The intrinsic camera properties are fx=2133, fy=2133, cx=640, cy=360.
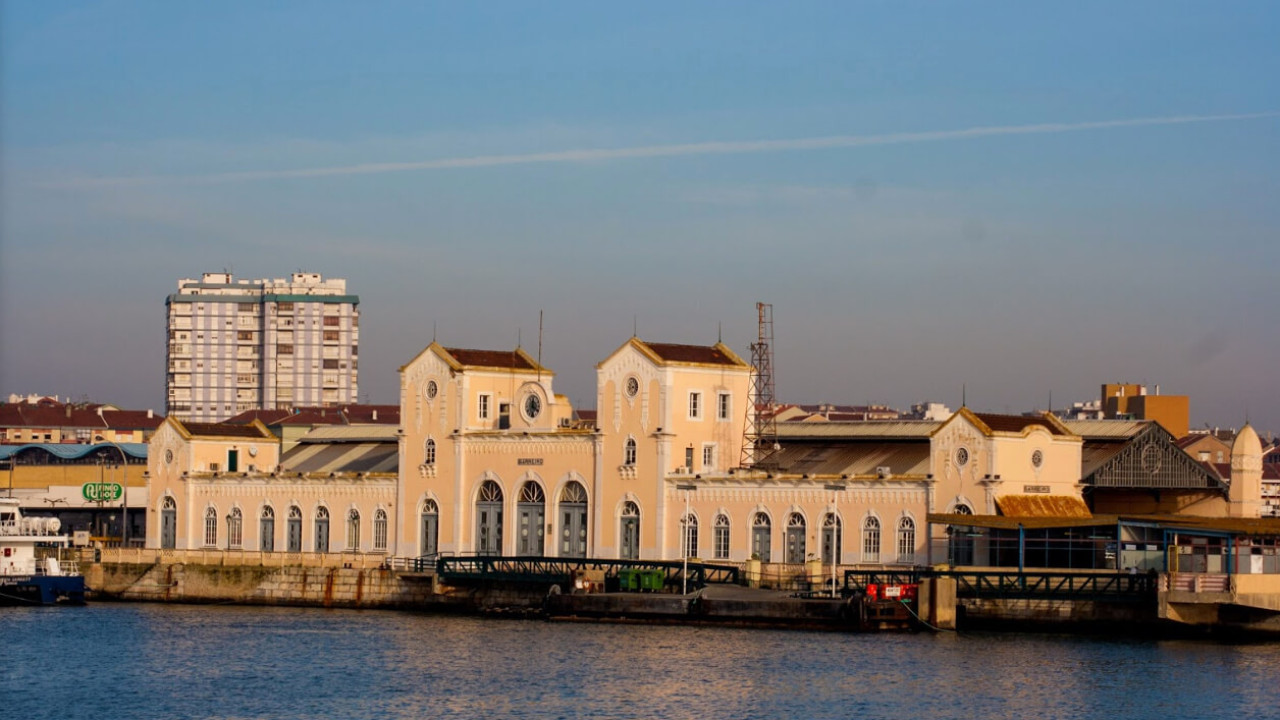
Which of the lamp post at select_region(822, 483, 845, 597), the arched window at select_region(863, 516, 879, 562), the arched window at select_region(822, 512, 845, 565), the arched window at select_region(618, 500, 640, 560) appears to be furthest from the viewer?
the arched window at select_region(618, 500, 640, 560)

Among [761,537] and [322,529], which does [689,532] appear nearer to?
[761,537]

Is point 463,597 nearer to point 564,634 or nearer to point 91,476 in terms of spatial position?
point 564,634

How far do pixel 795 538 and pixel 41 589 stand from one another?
34.4 meters

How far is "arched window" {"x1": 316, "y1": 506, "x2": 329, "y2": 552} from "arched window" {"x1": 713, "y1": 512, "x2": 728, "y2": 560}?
22.5 meters

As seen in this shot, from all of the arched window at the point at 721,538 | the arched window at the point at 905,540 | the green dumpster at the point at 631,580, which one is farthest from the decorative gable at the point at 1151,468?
the green dumpster at the point at 631,580

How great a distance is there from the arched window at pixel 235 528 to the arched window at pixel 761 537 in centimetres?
3020

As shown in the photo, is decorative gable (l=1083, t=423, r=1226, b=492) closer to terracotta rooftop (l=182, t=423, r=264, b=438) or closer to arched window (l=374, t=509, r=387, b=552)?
arched window (l=374, t=509, r=387, b=552)

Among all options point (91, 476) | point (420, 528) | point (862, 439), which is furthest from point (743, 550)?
point (91, 476)

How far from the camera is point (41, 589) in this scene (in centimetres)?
9638

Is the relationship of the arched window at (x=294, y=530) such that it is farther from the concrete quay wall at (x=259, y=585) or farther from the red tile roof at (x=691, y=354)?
the red tile roof at (x=691, y=354)

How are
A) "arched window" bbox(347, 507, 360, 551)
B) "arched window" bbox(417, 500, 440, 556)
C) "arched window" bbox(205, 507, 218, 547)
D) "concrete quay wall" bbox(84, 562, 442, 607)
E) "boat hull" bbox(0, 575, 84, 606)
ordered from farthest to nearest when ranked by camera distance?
"arched window" bbox(205, 507, 218, 547) → "arched window" bbox(347, 507, 360, 551) → "arched window" bbox(417, 500, 440, 556) → "boat hull" bbox(0, 575, 84, 606) → "concrete quay wall" bbox(84, 562, 442, 607)

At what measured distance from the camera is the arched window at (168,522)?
110312 mm

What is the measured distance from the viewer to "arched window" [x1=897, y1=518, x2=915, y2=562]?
8588cm

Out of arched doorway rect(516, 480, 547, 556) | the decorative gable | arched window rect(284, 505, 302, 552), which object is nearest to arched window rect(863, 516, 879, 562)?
the decorative gable
